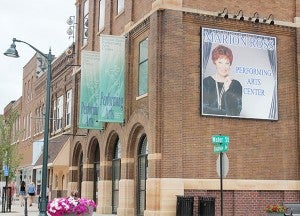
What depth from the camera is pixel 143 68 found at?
25422 millimetres

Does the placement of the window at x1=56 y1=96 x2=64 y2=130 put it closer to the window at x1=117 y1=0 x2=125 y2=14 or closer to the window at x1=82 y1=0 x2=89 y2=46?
the window at x1=82 y1=0 x2=89 y2=46

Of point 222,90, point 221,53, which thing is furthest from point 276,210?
point 221,53

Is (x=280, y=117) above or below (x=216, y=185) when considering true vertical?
above

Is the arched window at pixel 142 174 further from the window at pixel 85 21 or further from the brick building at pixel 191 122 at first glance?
the window at pixel 85 21

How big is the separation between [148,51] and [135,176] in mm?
5712

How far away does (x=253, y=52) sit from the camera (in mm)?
24828

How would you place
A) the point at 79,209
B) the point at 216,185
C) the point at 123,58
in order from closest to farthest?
the point at 79,209 → the point at 216,185 → the point at 123,58

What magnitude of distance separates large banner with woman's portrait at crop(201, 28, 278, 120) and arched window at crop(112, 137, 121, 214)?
6.80 meters

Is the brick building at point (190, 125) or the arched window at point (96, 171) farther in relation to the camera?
A: the arched window at point (96, 171)

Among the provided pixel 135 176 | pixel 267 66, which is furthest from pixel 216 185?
pixel 267 66

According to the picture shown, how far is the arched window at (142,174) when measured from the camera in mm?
25031

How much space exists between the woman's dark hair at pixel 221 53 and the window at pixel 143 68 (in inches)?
121

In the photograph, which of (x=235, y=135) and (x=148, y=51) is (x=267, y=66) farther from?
(x=148, y=51)

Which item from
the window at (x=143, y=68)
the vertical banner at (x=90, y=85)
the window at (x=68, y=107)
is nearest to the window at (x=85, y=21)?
the vertical banner at (x=90, y=85)
